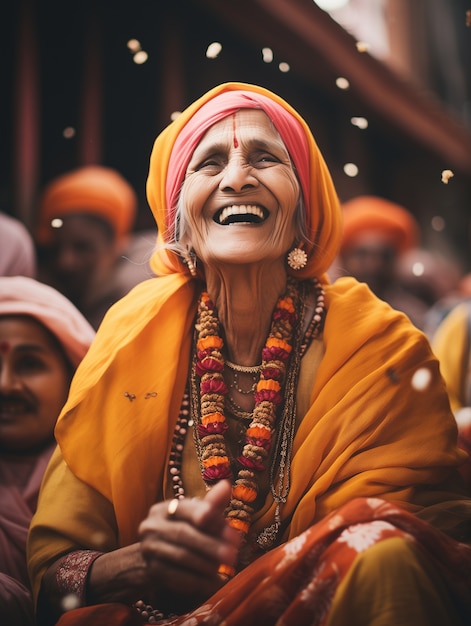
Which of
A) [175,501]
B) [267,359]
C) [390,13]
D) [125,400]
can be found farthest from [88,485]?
[390,13]

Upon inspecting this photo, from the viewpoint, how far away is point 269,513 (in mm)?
1612

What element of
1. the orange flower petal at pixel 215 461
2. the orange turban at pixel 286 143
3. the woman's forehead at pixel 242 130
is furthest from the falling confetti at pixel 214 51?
the orange flower petal at pixel 215 461

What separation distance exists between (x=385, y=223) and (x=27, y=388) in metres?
2.49

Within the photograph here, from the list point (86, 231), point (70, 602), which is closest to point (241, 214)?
point (70, 602)

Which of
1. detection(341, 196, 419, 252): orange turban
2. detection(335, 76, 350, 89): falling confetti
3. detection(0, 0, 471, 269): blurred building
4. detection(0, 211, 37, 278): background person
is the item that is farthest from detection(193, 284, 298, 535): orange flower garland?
detection(341, 196, 419, 252): orange turban

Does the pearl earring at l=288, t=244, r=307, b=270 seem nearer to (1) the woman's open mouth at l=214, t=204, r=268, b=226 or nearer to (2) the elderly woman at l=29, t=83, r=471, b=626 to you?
(2) the elderly woman at l=29, t=83, r=471, b=626

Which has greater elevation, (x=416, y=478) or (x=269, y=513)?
(x=416, y=478)

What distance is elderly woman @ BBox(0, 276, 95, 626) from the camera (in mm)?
1822

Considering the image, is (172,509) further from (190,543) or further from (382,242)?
Result: (382,242)

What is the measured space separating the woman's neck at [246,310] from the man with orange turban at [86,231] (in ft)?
2.12

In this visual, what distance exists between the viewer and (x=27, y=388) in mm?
1837

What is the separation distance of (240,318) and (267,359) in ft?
0.38

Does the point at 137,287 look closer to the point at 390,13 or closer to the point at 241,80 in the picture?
the point at 241,80

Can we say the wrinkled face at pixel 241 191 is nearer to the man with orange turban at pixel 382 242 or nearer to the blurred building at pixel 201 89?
the blurred building at pixel 201 89
